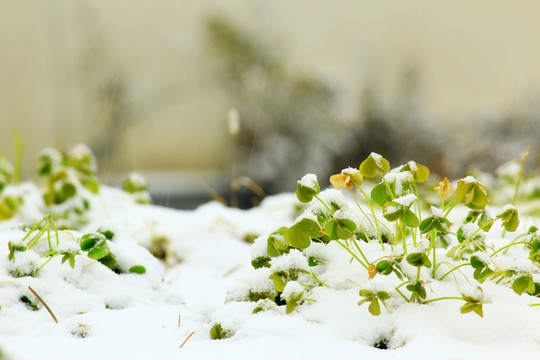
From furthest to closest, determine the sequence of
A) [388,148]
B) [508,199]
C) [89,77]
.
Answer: [388,148] → [89,77] → [508,199]

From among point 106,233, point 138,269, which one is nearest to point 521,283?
point 138,269

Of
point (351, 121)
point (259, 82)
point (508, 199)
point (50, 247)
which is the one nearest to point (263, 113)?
point (259, 82)

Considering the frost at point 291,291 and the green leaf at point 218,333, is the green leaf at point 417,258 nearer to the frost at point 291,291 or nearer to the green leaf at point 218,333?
the frost at point 291,291

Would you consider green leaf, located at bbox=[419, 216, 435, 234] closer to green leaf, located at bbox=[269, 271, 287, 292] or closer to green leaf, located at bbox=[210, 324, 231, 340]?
green leaf, located at bbox=[269, 271, 287, 292]

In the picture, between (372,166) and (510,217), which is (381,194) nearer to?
(372,166)

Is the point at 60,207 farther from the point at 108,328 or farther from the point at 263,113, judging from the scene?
the point at 263,113

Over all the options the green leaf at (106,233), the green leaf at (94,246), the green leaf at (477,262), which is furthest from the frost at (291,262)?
the green leaf at (106,233)
